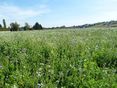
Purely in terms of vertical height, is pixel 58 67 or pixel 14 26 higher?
pixel 58 67

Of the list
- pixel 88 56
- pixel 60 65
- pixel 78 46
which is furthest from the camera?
pixel 78 46

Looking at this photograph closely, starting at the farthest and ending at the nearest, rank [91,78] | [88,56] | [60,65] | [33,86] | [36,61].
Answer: [88,56] < [36,61] < [60,65] < [91,78] < [33,86]

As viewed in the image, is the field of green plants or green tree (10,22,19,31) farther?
green tree (10,22,19,31)

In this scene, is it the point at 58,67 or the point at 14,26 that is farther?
the point at 14,26

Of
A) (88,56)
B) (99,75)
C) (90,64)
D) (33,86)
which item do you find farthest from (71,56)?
(33,86)

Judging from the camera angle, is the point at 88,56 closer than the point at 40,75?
No

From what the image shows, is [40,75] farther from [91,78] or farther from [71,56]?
[71,56]

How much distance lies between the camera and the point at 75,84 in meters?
7.00

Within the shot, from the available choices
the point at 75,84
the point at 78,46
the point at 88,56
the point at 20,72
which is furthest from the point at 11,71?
the point at 78,46

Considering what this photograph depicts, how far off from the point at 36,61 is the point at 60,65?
2.84 ft

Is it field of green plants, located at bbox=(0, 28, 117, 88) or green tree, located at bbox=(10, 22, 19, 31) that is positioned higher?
field of green plants, located at bbox=(0, 28, 117, 88)

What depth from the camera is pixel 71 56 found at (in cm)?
927

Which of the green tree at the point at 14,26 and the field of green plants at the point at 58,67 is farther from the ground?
the field of green plants at the point at 58,67

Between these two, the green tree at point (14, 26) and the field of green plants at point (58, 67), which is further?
the green tree at point (14, 26)
